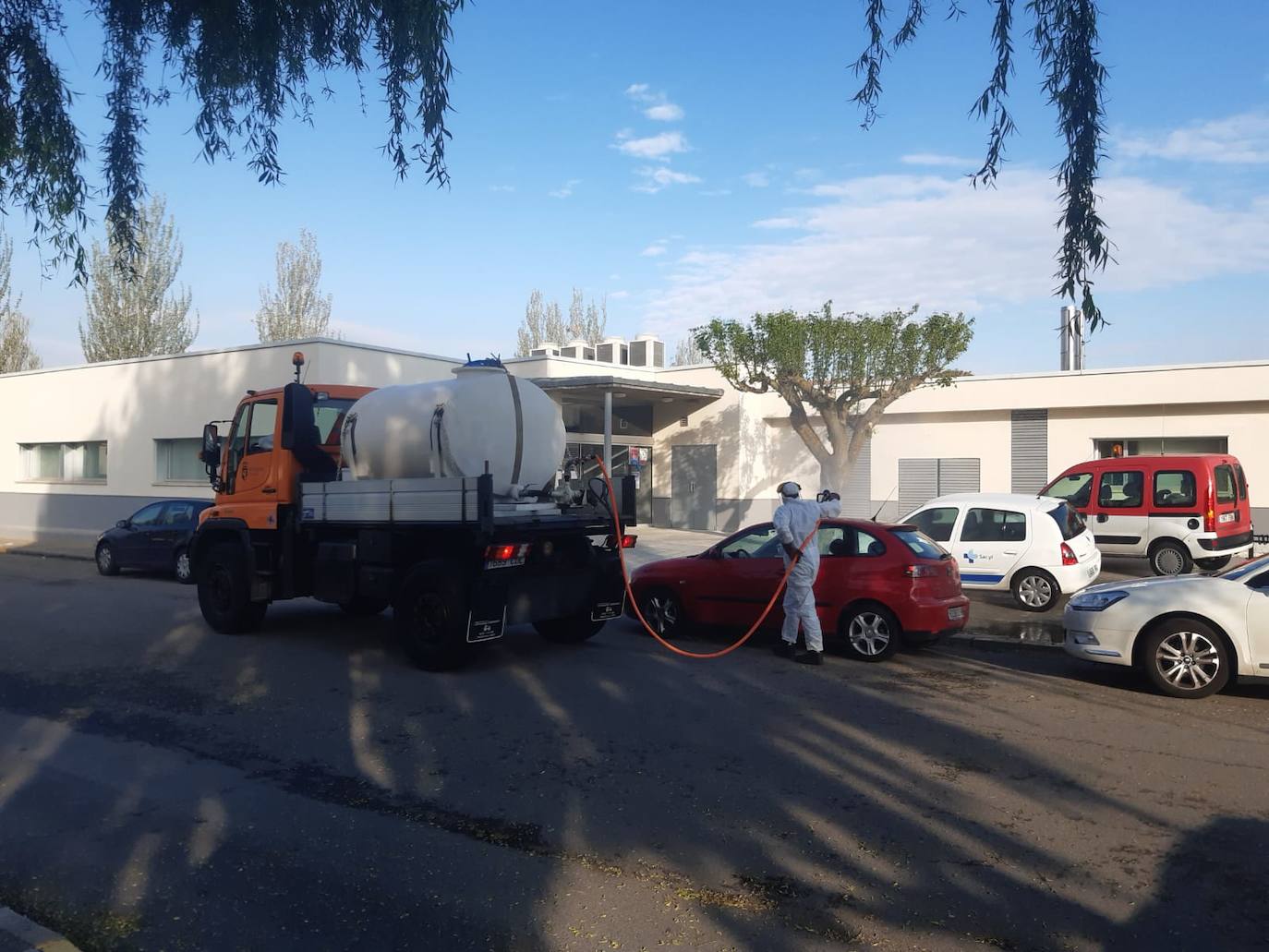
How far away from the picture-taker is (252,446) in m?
11.2

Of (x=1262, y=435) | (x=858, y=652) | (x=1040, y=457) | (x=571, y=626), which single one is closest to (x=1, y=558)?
(x=571, y=626)

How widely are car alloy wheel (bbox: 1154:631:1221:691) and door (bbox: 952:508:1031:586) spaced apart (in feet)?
17.0

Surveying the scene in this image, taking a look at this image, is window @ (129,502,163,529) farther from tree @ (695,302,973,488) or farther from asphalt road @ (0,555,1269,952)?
tree @ (695,302,973,488)

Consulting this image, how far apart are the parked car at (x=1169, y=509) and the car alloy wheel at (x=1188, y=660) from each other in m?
8.33

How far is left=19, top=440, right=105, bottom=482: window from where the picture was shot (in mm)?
27953

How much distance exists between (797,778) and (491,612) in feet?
12.1

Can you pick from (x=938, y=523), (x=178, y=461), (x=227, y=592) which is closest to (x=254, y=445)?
(x=227, y=592)

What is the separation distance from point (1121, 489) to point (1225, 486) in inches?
61.0

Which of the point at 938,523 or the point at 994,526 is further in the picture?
the point at 938,523

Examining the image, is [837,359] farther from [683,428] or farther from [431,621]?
[431,621]

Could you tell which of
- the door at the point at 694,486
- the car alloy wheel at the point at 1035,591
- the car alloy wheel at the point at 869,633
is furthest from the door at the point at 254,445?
the door at the point at 694,486

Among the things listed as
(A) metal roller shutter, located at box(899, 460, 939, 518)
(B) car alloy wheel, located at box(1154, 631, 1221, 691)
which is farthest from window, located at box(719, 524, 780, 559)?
(A) metal roller shutter, located at box(899, 460, 939, 518)

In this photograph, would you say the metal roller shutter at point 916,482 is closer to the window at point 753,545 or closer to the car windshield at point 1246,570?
the window at point 753,545

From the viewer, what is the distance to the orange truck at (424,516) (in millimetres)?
9031
